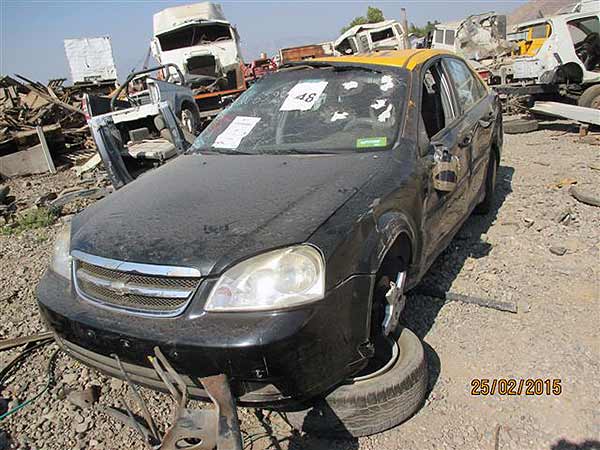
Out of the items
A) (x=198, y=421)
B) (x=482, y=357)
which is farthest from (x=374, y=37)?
(x=198, y=421)

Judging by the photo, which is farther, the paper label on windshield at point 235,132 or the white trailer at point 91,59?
the white trailer at point 91,59

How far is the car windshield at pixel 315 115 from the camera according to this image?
2719 mm

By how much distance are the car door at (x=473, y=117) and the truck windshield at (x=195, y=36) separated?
12.1 meters

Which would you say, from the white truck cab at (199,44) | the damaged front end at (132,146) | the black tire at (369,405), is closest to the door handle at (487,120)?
the black tire at (369,405)

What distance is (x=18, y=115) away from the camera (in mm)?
10789

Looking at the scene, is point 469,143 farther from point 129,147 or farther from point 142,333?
point 129,147

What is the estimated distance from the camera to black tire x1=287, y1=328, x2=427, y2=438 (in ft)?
6.52

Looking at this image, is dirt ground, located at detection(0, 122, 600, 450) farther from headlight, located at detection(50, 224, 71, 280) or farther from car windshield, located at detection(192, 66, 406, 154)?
car windshield, located at detection(192, 66, 406, 154)

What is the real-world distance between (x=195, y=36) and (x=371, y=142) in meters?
13.8

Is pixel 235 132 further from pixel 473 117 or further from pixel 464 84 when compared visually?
pixel 464 84

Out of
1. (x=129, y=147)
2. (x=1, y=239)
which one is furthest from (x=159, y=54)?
(x=1, y=239)

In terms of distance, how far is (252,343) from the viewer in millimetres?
1639

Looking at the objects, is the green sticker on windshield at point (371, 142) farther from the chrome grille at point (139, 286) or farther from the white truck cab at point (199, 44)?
the white truck cab at point (199, 44)

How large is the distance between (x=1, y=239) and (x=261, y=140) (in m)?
4.31
